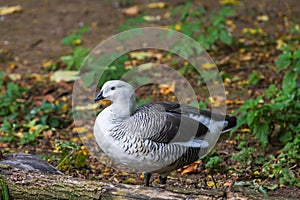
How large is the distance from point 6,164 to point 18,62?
3.77 meters

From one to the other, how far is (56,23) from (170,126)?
451 centimetres

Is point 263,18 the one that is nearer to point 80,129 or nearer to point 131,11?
point 131,11

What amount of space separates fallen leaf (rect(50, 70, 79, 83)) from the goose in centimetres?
254

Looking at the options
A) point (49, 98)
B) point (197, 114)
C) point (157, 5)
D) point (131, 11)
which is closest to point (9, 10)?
point (131, 11)

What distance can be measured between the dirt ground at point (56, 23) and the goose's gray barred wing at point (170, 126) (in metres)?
3.08

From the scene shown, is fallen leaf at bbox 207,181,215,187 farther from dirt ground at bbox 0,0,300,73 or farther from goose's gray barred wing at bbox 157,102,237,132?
dirt ground at bbox 0,0,300,73

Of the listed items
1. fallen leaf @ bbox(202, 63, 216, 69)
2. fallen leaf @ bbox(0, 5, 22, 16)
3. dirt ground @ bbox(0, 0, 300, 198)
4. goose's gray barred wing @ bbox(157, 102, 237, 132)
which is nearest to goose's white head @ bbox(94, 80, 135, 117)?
goose's gray barred wing @ bbox(157, 102, 237, 132)

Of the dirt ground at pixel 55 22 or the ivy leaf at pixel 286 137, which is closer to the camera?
the ivy leaf at pixel 286 137

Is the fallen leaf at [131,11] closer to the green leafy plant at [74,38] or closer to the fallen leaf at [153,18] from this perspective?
the fallen leaf at [153,18]

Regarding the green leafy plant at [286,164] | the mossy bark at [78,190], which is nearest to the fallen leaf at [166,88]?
the green leafy plant at [286,164]

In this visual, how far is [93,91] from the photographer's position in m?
6.53

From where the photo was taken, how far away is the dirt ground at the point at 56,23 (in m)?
7.54

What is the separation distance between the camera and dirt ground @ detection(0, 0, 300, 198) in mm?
7535

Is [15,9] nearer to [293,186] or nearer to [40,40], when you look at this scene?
[40,40]
